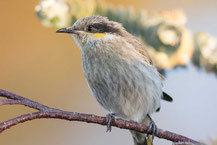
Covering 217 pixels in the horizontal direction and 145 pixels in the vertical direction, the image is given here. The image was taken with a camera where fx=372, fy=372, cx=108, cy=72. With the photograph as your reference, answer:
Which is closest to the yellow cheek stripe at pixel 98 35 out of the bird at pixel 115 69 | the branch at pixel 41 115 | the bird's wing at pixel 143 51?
the bird at pixel 115 69

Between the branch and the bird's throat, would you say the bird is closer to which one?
the bird's throat

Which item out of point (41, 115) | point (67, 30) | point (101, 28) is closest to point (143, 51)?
point (101, 28)

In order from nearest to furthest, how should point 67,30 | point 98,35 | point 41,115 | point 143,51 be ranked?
point 41,115
point 67,30
point 98,35
point 143,51

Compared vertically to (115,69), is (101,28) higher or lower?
higher

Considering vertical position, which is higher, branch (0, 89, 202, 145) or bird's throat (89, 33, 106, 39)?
bird's throat (89, 33, 106, 39)

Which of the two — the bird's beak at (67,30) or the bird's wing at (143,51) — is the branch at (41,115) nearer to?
the bird's beak at (67,30)

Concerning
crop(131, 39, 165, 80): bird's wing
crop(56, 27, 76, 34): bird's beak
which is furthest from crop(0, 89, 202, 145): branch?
crop(131, 39, 165, 80): bird's wing

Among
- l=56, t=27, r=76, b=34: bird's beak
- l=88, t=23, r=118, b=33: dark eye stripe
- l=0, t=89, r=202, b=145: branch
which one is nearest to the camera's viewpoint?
l=0, t=89, r=202, b=145: branch

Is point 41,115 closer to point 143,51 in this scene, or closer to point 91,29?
point 91,29
